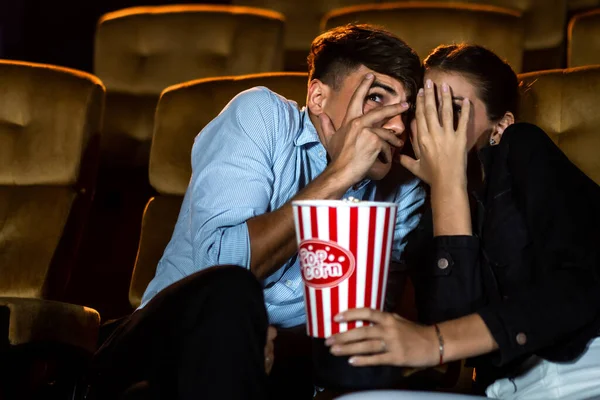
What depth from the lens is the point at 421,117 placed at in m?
1.35

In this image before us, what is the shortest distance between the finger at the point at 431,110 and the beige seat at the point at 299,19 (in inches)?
68.2

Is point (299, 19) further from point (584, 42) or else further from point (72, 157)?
point (72, 157)

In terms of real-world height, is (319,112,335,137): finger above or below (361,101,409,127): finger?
below

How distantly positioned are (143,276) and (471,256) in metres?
0.80

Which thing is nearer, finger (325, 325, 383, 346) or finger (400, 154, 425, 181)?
finger (325, 325, 383, 346)

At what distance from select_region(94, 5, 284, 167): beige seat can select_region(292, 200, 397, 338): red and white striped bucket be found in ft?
5.68

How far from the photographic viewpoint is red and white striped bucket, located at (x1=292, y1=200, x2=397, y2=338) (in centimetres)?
95

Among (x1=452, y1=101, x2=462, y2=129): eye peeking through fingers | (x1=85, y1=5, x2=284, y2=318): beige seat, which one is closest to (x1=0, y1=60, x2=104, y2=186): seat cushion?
(x1=85, y1=5, x2=284, y2=318): beige seat

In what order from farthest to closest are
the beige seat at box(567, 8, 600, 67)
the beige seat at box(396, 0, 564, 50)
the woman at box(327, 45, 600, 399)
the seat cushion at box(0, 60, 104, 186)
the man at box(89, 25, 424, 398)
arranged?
1. the beige seat at box(396, 0, 564, 50)
2. the beige seat at box(567, 8, 600, 67)
3. the seat cushion at box(0, 60, 104, 186)
4. the man at box(89, 25, 424, 398)
5. the woman at box(327, 45, 600, 399)

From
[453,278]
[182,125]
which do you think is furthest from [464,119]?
[182,125]

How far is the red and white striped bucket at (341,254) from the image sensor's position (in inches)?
37.4

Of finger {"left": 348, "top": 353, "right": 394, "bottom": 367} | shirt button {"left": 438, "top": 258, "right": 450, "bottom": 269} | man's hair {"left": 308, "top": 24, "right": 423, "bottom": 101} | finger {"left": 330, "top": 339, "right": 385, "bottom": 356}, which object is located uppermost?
man's hair {"left": 308, "top": 24, "right": 423, "bottom": 101}

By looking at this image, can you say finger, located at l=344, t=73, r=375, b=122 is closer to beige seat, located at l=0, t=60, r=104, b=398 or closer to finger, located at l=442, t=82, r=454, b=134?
finger, located at l=442, t=82, r=454, b=134

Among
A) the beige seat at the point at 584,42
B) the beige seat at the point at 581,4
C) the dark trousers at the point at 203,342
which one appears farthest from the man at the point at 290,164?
the beige seat at the point at 581,4
